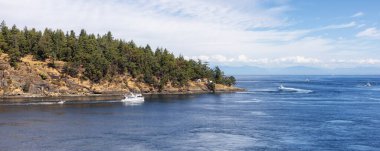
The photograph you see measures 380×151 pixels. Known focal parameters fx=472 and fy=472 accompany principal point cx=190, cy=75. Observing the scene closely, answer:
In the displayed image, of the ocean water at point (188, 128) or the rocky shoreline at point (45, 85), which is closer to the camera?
the ocean water at point (188, 128)

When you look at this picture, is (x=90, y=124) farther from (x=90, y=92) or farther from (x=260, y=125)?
(x=90, y=92)

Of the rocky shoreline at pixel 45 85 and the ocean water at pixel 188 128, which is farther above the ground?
the rocky shoreline at pixel 45 85

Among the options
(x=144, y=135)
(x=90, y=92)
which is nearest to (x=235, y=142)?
(x=144, y=135)

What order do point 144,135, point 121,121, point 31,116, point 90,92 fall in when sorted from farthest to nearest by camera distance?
point 90,92 < point 31,116 < point 121,121 < point 144,135

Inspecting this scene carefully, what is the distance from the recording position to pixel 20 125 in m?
92.8

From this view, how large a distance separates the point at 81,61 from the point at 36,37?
73.3ft

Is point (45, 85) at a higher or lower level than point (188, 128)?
higher

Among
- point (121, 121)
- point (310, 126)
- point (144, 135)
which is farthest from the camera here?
point (121, 121)

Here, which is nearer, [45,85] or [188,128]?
[188,128]

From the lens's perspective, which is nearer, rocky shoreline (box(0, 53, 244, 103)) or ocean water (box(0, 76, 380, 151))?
ocean water (box(0, 76, 380, 151))

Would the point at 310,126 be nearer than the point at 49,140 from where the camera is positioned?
No

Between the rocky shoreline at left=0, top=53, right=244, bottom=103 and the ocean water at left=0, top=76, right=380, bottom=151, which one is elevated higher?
the rocky shoreline at left=0, top=53, right=244, bottom=103

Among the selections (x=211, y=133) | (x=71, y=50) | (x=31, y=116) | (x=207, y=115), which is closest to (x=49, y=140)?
(x=211, y=133)

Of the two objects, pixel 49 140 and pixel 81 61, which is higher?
pixel 81 61
